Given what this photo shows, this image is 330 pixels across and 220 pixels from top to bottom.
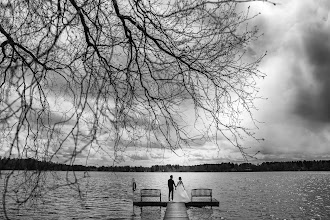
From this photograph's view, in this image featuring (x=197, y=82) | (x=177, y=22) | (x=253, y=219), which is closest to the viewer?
(x=177, y=22)

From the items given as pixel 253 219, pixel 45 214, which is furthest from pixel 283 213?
pixel 45 214

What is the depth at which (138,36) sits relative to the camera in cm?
452

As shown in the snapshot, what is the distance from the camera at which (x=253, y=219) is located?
109 feet

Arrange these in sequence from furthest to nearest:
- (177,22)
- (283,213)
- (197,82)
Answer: (283,213) → (197,82) → (177,22)

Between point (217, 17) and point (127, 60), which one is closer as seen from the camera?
point (217, 17)

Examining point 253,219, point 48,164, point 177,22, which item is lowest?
point 253,219

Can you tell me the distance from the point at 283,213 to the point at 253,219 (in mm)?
7083

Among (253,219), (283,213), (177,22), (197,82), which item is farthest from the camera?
(283,213)

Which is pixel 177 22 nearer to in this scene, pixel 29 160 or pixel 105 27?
pixel 105 27

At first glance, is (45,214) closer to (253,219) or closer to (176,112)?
(253,219)

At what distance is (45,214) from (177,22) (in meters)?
33.4

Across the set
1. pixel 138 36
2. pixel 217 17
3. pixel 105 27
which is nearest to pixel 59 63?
pixel 105 27

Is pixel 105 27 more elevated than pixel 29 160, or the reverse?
pixel 105 27

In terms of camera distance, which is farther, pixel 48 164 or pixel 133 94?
pixel 133 94
